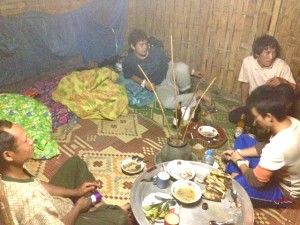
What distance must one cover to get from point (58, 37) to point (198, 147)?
306 centimetres

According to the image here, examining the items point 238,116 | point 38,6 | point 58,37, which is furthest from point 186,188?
point 38,6

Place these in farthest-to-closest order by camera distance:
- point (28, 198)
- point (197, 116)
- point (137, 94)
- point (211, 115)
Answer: point (137, 94) → point (211, 115) → point (197, 116) → point (28, 198)

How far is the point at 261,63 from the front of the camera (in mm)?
3963

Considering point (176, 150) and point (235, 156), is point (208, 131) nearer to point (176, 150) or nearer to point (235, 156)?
point (235, 156)

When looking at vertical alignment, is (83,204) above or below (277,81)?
below

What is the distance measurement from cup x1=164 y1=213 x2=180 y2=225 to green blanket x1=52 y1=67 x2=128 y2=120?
2.38 m

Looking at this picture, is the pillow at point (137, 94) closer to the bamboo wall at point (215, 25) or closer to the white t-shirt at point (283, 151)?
the bamboo wall at point (215, 25)

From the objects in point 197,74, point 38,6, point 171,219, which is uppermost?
point 38,6

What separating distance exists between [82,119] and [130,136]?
0.80 meters

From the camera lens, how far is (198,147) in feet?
11.0

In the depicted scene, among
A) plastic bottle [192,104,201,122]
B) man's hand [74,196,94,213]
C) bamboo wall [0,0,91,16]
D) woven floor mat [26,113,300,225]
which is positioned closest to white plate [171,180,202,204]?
man's hand [74,196,94,213]

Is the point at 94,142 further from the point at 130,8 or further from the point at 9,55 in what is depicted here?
→ the point at 130,8

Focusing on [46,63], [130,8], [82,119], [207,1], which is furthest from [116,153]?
[130,8]

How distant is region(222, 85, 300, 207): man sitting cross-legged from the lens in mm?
2352
